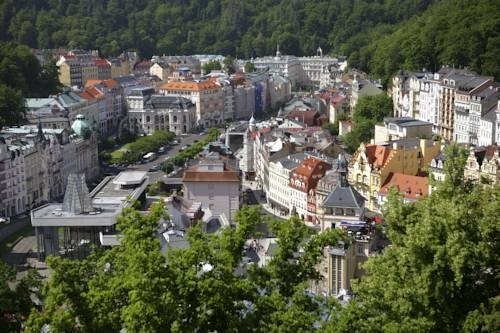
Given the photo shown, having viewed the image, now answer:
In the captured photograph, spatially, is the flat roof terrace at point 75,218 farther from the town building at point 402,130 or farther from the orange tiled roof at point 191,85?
the orange tiled roof at point 191,85

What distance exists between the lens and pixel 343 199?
4250cm

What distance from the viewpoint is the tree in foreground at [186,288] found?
52.5 ft

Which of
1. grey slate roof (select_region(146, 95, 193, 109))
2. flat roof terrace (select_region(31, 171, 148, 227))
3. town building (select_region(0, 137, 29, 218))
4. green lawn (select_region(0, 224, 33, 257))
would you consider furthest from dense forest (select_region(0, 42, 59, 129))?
flat roof terrace (select_region(31, 171, 148, 227))

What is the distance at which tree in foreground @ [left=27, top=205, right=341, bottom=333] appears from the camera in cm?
1602

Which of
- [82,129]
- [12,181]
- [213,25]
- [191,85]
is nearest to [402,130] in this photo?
[82,129]

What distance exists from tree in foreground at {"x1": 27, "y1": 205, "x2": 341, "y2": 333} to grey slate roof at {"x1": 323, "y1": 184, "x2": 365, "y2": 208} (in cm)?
2396

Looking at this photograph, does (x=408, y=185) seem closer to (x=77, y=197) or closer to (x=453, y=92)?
(x=453, y=92)

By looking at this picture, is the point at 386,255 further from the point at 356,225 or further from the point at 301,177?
the point at 301,177

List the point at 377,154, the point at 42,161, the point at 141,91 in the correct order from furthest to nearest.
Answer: the point at 141,91 → the point at 42,161 → the point at 377,154

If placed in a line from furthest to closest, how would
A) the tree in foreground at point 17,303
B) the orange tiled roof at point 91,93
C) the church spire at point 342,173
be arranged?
the orange tiled roof at point 91,93
the church spire at point 342,173
the tree in foreground at point 17,303

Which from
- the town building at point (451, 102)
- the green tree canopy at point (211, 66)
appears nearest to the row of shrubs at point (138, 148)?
the town building at point (451, 102)

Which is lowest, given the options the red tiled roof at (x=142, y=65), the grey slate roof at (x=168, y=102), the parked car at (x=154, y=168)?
the parked car at (x=154, y=168)

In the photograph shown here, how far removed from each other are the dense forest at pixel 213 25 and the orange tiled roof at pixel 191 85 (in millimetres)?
19615

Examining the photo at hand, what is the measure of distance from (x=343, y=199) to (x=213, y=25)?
97756 millimetres
